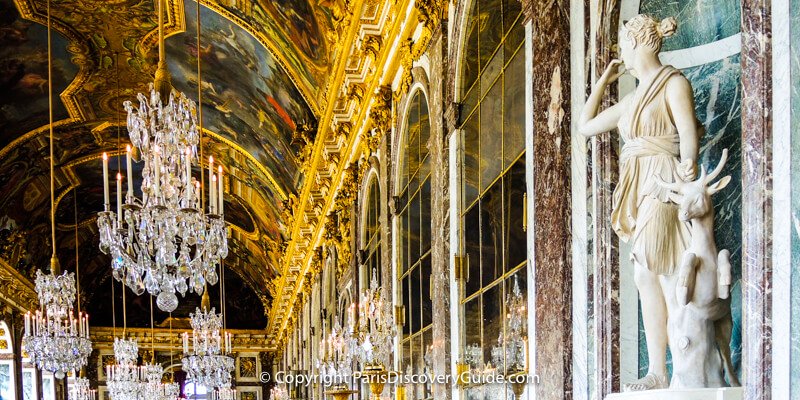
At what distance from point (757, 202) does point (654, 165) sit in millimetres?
631

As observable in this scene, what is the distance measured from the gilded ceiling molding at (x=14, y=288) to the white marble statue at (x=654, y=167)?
103 feet

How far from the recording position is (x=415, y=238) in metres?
12.4

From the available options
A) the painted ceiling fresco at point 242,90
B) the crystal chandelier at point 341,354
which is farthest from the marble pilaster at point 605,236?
the painted ceiling fresco at point 242,90

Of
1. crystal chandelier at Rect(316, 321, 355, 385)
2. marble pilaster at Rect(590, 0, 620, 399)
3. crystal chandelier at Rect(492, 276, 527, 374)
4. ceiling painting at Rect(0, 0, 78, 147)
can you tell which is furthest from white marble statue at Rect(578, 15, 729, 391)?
ceiling painting at Rect(0, 0, 78, 147)

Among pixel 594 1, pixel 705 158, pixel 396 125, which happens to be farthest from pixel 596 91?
pixel 396 125

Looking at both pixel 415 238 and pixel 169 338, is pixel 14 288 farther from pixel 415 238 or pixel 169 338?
pixel 415 238

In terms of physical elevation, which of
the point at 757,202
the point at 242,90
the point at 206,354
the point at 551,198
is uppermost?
the point at 242,90

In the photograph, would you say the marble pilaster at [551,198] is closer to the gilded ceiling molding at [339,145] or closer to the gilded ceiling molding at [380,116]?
the gilded ceiling molding at [339,145]

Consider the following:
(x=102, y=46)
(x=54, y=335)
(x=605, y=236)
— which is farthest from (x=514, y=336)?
(x=102, y=46)

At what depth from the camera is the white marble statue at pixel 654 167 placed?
14.5ft

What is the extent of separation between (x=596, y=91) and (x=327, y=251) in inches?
721

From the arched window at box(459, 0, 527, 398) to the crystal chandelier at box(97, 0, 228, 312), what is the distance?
262cm

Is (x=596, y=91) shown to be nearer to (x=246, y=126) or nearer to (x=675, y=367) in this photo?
(x=675, y=367)

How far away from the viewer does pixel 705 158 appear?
4.97 meters
